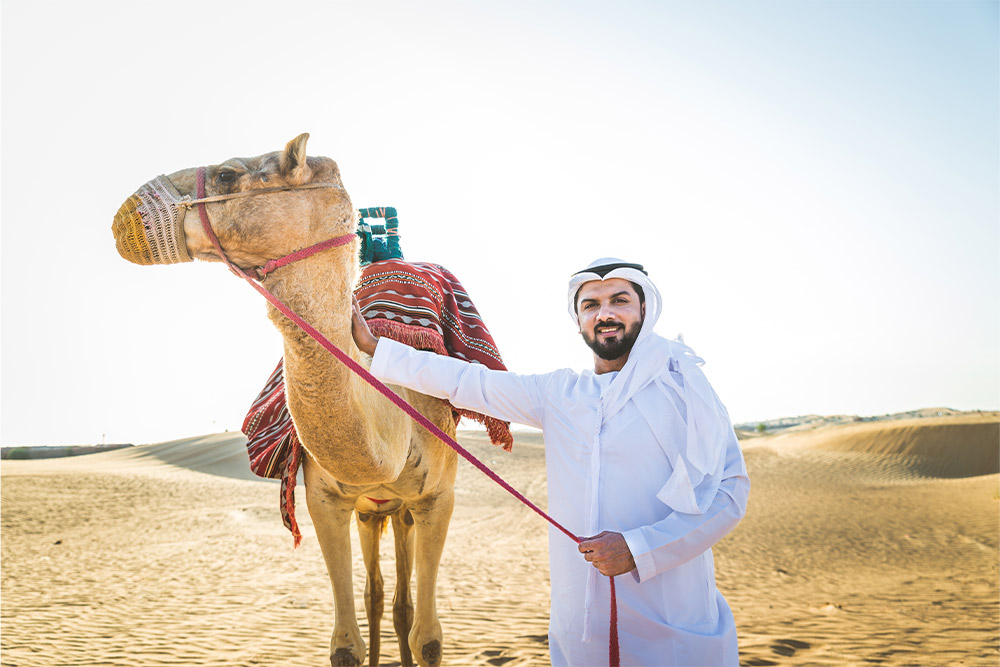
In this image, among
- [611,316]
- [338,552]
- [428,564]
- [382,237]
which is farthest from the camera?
[382,237]

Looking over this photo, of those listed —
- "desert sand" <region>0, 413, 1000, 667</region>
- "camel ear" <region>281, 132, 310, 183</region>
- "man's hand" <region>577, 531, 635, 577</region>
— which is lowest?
"desert sand" <region>0, 413, 1000, 667</region>

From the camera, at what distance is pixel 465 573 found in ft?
38.0

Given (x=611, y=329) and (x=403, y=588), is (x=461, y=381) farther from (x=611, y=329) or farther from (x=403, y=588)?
(x=403, y=588)

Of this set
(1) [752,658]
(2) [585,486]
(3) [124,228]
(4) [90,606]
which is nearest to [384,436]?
(2) [585,486]

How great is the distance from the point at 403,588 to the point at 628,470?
113 inches

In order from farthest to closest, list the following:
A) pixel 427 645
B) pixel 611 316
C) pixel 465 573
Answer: pixel 465 573 → pixel 427 645 → pixel 611 316

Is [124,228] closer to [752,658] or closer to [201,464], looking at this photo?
[752,658]

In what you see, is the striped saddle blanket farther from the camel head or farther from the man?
the camel head

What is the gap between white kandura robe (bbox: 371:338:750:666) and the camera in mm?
2414

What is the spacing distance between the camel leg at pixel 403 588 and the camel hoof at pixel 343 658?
1052mm

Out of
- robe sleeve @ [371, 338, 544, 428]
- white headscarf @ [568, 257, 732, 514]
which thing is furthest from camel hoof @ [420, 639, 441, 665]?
white headscarf @ [568, 257, 732, 514]

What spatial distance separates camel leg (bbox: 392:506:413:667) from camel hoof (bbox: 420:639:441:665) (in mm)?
712

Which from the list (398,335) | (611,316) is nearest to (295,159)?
(398,335)

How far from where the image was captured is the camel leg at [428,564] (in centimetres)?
393
